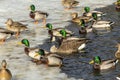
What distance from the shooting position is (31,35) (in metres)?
23.4

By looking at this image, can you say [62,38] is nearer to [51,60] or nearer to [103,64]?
[51,60]

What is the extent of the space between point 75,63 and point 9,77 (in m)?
4.13

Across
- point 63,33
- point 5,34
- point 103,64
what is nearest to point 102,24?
point 63,33

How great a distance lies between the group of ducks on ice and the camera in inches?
703

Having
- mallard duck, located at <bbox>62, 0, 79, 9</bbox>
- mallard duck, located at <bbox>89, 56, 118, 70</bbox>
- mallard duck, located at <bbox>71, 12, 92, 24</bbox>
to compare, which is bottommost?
mallard duck, located at <bbox>89, 56, 118, 70</bbox>

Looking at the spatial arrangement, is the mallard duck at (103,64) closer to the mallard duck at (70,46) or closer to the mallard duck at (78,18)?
the mallard duck at (70,46)

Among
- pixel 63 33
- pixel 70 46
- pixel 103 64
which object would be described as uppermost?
pixel 63 33

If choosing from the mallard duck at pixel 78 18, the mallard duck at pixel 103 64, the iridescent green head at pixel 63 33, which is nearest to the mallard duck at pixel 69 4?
the mallard duck at pixel 78 18

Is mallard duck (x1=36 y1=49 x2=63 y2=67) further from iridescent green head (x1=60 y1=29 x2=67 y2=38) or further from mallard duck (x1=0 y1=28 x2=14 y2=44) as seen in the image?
iridescent green head (x1=60 y1=29 x2=67 y2=38)

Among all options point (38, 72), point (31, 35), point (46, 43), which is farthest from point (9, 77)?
point (31, 35)

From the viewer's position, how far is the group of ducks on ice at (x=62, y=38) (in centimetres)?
1786

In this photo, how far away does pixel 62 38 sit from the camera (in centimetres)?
2205

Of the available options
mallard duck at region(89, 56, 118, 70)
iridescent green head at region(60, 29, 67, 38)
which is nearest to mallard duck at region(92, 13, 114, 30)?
iridescent green head at region(60, 29, 67, 38)

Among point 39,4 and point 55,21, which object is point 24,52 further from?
point 39,4
